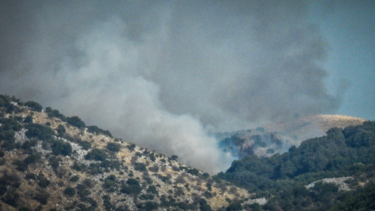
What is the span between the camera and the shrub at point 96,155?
128 meters

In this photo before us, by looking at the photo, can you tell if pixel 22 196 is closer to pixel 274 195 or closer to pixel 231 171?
pixel 274 195

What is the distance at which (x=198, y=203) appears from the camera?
12625 cm

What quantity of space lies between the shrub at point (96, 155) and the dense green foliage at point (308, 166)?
4585 cm

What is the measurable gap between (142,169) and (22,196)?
45654 millimetres

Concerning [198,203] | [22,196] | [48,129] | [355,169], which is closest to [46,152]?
[48,129]

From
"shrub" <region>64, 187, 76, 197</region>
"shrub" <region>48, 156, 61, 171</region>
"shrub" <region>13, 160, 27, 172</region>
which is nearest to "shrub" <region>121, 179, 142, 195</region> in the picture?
"shrub" <region>64, 187, 76, 197</region>

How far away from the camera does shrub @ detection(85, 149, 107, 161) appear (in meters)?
128

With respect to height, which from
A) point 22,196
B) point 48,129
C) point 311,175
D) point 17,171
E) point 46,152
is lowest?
point 22,196

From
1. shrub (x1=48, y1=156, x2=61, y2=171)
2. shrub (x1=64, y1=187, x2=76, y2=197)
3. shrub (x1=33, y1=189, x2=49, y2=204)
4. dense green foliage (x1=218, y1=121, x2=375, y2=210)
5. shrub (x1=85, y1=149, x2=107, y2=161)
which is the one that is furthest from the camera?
dense green foliage (x1=218, y1=121, x2=375, y2=210)

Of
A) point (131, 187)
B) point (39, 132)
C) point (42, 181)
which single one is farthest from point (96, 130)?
point (42, 181)

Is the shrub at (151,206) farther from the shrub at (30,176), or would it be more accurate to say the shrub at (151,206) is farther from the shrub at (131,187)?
the shrub at (30,176)

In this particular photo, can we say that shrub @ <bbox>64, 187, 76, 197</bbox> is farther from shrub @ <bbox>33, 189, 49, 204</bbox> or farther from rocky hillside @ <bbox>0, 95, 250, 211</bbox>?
shrub @ <bbox>33, 189, 49, 204</bbox>

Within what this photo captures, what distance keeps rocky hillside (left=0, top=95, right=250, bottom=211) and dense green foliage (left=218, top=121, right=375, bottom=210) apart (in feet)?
58.6

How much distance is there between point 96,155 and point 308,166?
83511mm
